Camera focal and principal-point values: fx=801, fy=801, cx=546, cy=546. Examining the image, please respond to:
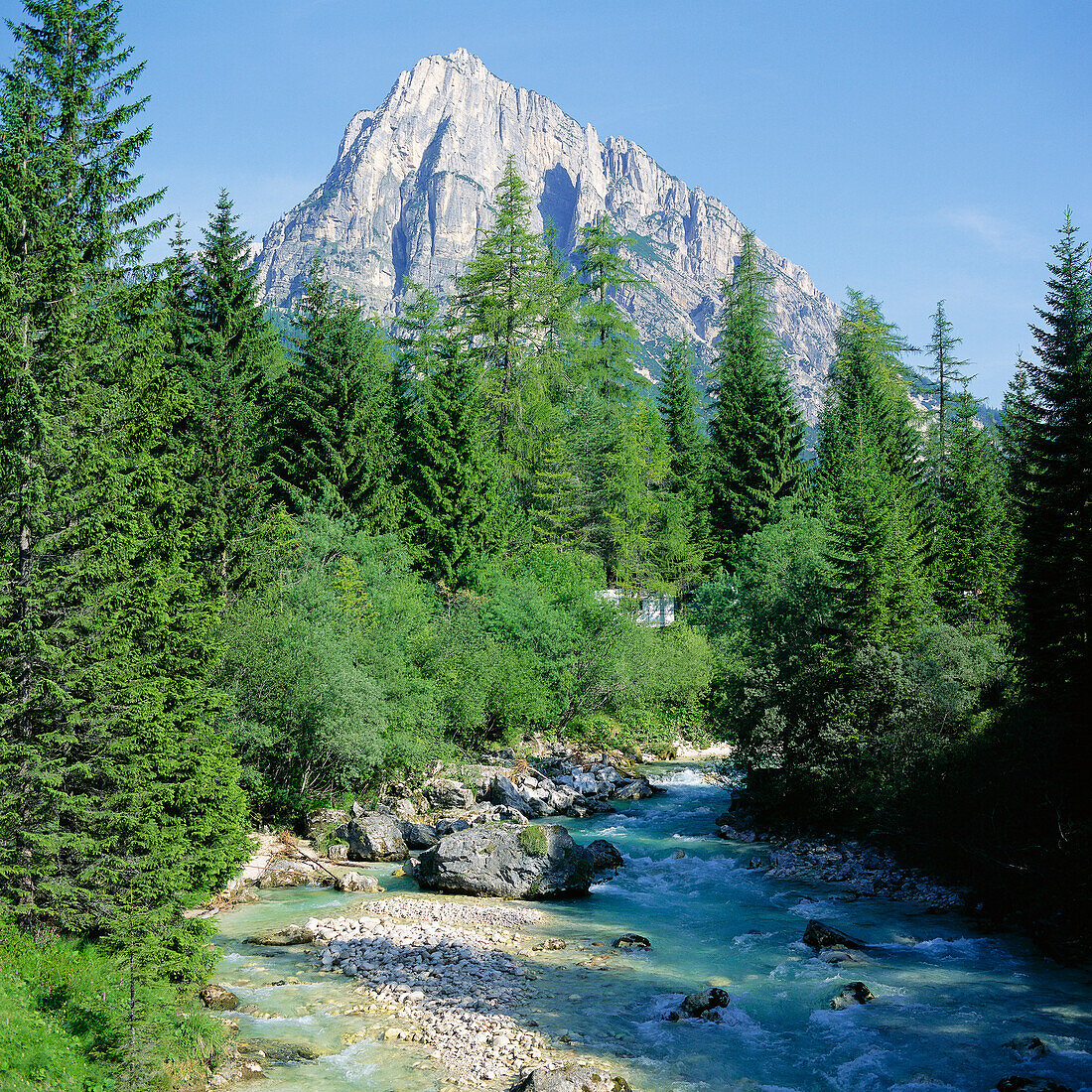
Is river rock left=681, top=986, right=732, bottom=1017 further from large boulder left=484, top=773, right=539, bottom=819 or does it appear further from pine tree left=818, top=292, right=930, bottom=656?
large boulder left=484, top=773, right=539, bottom=819

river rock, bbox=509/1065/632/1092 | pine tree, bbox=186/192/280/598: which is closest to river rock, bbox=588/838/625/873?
river rock, bbox=509/1065/632/1092

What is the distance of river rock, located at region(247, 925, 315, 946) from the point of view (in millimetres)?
16766

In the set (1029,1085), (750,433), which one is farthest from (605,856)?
(750,433)

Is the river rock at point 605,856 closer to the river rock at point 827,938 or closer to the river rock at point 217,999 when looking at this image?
the river rock at point 827,938

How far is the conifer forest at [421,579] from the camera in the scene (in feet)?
38.4

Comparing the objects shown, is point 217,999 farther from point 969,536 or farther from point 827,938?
point 969,536

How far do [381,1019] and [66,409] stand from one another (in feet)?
36.5

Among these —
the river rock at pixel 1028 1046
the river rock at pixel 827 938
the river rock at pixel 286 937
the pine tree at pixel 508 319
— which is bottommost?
the river rock at pixel 286 937

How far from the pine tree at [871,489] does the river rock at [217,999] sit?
58.3ft

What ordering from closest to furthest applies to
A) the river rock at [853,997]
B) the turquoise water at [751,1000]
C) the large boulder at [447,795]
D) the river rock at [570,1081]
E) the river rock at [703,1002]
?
1. the river rock at [570,1081]
2. the turquoise water at [751,1000]
3. the river rock at [703,1002]
4. the river rock at [853,997]
5. the large boulder at [447,795]

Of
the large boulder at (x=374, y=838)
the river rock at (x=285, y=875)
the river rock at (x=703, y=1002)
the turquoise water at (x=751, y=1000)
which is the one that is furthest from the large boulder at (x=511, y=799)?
the river rock at (x=703, y=1002)

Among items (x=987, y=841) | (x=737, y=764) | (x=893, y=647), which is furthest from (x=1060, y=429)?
(x=737, y=764)

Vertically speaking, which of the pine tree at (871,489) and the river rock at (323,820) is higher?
the pine tree at (871,489)

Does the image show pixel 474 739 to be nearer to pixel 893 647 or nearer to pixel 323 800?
pixel 323 800
